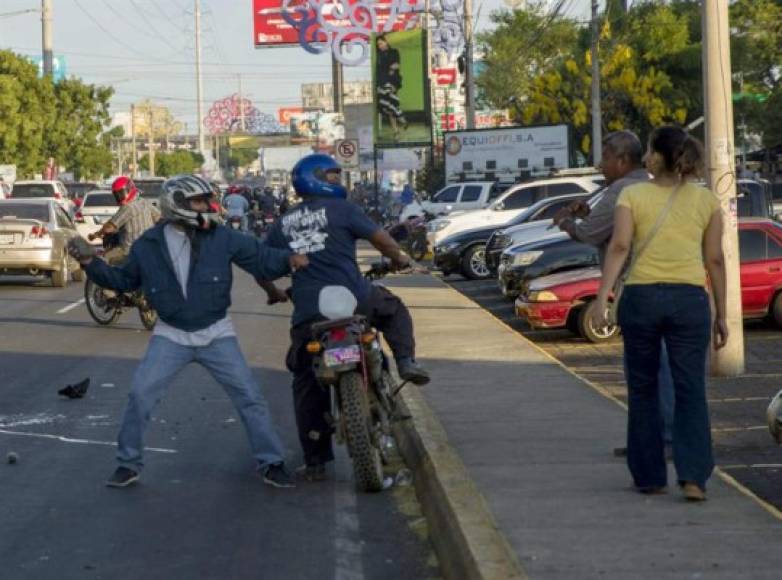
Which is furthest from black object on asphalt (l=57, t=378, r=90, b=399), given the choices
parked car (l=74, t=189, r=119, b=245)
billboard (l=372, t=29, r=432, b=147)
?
billboard (l=372, t=29, r=432, b=147)

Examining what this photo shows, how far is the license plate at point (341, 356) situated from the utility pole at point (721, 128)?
6.59 metres

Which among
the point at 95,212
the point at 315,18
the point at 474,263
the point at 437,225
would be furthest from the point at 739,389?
the point at 315,18

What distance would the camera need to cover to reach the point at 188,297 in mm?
9125

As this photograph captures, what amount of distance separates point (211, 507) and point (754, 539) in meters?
3.11

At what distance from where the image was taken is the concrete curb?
654 centimetres

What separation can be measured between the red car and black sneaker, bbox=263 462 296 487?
29.9 feet

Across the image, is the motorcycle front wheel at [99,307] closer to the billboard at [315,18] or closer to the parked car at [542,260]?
the parked car at [542,260]

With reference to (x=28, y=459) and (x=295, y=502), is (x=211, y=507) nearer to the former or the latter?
(x=295, y=502)

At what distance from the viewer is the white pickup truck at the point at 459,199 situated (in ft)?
145

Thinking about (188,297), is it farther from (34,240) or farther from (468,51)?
(468,51)

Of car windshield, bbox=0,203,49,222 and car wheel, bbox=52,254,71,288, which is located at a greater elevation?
car windshield, bbox=0,203,49,222

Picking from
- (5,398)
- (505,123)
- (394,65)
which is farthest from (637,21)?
(5,398)

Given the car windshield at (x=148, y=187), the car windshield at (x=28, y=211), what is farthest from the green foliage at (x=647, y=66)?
the car windshield at (x=28, y=211)

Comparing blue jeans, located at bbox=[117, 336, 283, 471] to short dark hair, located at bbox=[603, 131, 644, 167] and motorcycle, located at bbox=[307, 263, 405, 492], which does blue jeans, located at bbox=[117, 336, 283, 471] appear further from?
short dark hair, located at bbox=[603, 131, 644, 167]
